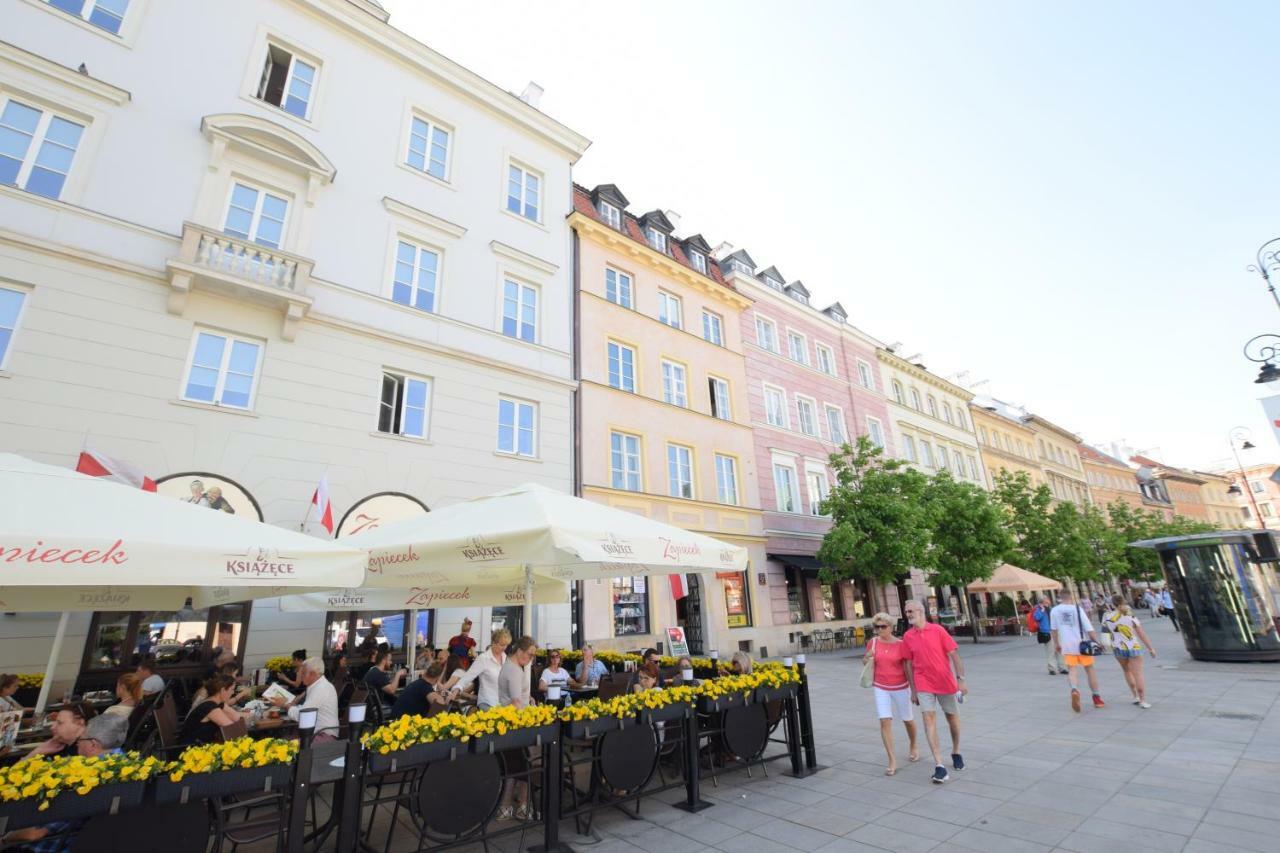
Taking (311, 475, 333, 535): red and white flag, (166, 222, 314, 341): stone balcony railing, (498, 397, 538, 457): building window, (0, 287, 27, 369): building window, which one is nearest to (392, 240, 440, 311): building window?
(166, 222, 314, 341): stone balcony railing

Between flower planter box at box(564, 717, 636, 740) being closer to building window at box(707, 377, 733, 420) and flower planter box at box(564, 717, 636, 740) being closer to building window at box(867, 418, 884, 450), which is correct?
building window at box(707, 377, 733, 420)

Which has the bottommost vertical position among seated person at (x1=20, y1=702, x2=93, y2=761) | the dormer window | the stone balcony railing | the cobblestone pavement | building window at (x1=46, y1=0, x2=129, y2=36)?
the cobblestone pavement

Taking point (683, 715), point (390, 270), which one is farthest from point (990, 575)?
point (390, 270)

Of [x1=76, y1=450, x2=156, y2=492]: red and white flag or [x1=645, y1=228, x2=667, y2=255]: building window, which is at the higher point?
[x1=645, y1=228, x2=667, y2=255]: building window

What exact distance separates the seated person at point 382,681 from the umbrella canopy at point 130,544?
3.51 metres

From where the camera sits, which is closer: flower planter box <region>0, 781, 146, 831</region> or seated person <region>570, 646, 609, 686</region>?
flower planter box <region>0, 781, 146, 831</region>

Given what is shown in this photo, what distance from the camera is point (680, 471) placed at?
62.1 ft

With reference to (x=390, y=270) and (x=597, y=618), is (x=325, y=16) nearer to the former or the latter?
(x=390, y=270)

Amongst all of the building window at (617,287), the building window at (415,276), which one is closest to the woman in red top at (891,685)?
the building window at (415,276)

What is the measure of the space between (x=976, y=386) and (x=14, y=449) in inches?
1974

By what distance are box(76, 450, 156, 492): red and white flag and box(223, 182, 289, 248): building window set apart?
5118mm

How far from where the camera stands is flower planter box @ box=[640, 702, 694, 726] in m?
5.58

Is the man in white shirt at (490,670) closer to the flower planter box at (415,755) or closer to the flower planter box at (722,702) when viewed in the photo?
the flower planter box at (415,755)

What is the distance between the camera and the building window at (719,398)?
69.8 ft
